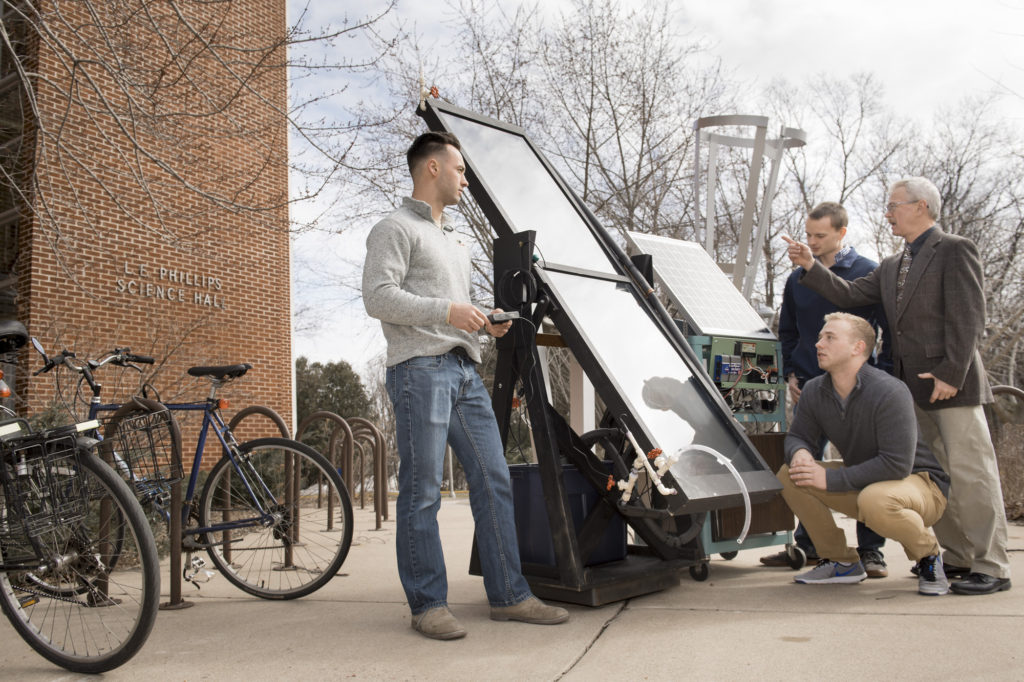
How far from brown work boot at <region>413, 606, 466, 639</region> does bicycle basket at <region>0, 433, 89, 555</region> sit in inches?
47.4

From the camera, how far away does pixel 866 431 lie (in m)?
3.52

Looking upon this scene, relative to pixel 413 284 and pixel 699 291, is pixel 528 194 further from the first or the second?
pixel 699 291

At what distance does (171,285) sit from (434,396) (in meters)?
9.10

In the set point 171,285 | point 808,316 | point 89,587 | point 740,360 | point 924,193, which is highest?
point 171,285

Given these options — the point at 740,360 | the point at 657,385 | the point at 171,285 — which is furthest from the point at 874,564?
the point at 171,285

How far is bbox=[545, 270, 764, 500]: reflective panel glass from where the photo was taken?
3018 millimetres

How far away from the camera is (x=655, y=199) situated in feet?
46.6

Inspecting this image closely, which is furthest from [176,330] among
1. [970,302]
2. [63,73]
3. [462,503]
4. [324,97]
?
[970,302]

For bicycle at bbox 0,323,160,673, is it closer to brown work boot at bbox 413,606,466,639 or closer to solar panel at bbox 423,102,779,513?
brown work boot at bbox 413,606,466,639

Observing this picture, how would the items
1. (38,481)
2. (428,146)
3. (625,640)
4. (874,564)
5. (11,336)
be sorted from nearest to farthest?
(38,481) < (625,640) < (11,336) < (428,146) < (874,564)

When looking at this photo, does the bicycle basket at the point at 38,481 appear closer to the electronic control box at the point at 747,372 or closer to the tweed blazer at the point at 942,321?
the electronic control box at the point at 747,372

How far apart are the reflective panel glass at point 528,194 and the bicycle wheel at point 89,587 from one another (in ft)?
5.95

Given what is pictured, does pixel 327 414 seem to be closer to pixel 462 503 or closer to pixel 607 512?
pixel 607 512

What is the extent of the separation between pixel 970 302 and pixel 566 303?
1.83m
